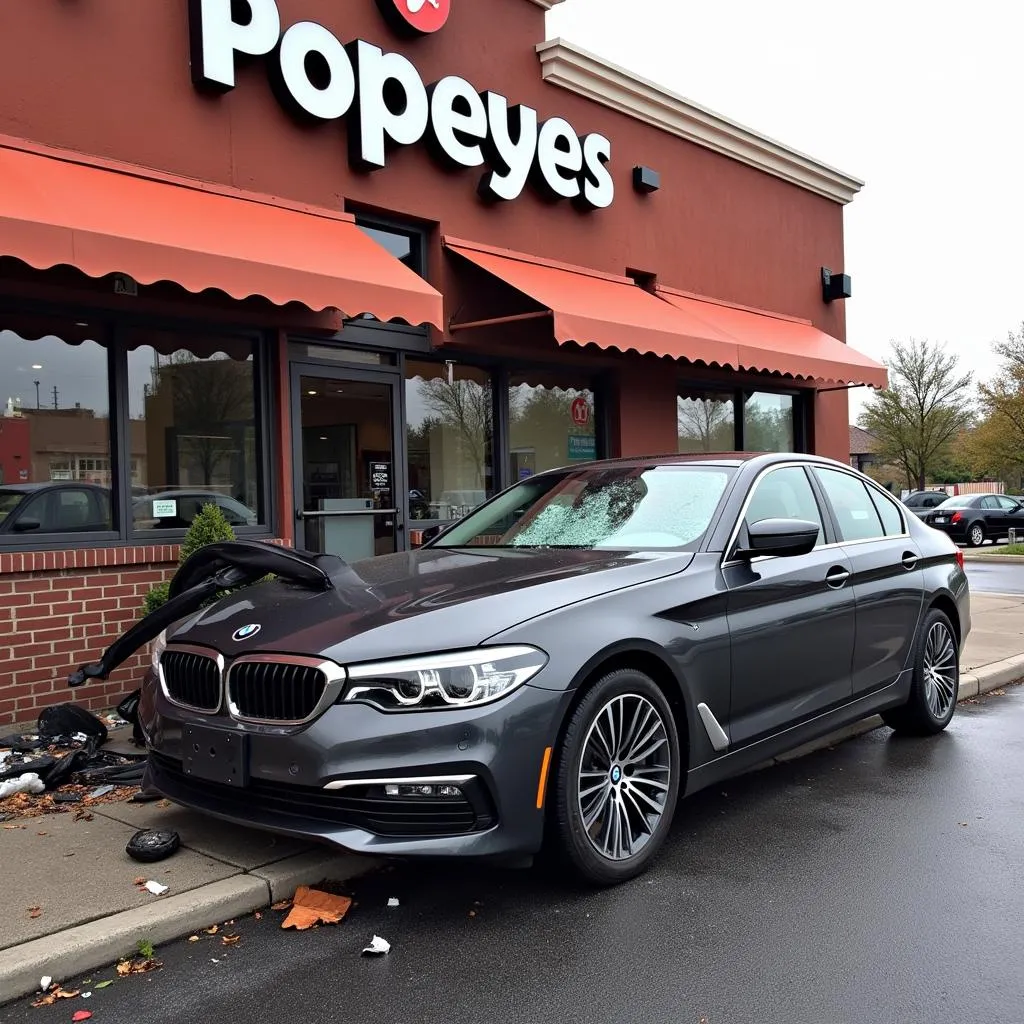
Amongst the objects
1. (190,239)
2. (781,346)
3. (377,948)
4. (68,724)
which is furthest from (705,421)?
(377,948)

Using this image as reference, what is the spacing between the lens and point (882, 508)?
5.95 meters

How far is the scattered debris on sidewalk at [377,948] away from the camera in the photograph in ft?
10.6

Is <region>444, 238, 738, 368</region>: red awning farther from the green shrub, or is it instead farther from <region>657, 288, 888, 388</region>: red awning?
the green shrub

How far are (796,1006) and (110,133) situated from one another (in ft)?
21.6

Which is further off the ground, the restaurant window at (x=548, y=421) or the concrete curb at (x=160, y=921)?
the restaurant window at (x=548, y=421)

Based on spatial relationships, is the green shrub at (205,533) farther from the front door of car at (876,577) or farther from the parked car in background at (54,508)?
the front door of car at (876,577)

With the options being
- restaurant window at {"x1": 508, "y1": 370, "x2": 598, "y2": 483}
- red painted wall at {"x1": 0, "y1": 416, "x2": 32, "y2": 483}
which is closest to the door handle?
red painted wall at {"x1": 0, "y1": 416, "x2": 32, "y2": 483}

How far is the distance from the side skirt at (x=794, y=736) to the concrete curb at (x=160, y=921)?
1424 mm

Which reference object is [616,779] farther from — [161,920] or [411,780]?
[161,920]

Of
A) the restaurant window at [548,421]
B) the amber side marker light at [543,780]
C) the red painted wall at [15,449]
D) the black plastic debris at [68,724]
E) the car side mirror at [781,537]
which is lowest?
the black plastic debris at [68,724]

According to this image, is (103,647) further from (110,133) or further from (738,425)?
(738,425)

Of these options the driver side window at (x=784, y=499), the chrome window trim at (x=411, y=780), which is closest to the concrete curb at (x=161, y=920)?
the chrome window trim at (x=411, y=780)

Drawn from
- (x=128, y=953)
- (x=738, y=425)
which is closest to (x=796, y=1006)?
(x=128, y=953)

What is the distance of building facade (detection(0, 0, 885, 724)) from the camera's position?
630 cm
